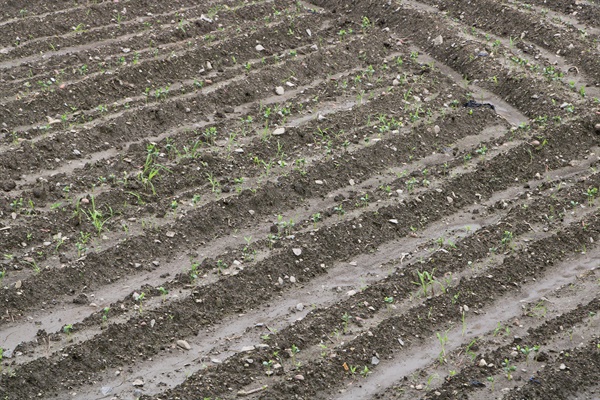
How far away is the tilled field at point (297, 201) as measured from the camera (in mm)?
5484

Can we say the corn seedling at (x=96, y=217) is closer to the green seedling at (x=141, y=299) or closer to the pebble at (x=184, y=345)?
the green seedling at (x=141, y=299)

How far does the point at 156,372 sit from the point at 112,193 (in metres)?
1.89

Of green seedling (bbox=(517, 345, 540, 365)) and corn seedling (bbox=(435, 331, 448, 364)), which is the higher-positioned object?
green seedling (bbox=(517, 345, 540, 365))

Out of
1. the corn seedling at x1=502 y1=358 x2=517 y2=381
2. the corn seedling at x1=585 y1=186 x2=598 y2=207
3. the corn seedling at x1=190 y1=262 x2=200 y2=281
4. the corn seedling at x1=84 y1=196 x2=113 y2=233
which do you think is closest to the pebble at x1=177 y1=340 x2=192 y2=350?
the corn seedling at x1=190 y1=262 x2=200 y2=281

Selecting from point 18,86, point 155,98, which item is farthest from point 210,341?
point 18,86

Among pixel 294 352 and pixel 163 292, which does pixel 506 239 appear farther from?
pixel 163 292

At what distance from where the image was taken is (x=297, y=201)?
22.9 feet

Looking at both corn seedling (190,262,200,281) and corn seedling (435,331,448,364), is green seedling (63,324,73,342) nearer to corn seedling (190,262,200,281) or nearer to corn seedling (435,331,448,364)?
corn seedling (190,262,200,281)

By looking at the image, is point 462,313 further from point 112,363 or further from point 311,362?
point 112,363

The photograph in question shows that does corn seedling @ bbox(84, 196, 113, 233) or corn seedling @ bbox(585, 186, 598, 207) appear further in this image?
corn seedling @ bbox(585, 186, 598, 207)

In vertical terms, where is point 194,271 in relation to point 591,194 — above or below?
below

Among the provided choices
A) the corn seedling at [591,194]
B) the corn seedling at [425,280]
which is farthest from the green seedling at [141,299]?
the corn seedling at [591,194]

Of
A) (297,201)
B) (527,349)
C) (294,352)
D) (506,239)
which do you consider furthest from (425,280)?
(297,201)

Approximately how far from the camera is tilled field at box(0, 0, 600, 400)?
5.48m
